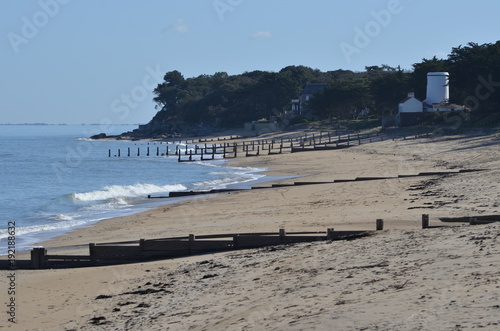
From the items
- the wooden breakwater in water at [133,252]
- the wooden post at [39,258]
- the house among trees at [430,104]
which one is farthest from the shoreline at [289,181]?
the house among trees at [430,104]

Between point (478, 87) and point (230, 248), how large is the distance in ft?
211

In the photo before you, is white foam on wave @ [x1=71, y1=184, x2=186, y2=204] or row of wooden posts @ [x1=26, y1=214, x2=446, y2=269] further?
white foam on wave @ [x1=71, y1=184, x2=186, y2=204]

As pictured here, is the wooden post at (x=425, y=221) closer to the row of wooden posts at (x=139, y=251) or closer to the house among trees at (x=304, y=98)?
the row of wooden posts at (x=139, y=251)

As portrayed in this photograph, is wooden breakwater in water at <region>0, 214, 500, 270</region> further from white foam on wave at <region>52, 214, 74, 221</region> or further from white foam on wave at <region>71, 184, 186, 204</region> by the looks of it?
white foam on wave at <region>71, 184, 186, 204</region>

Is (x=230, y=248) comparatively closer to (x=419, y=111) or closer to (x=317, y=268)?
(x=317, y=268)

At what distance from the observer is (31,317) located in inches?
491

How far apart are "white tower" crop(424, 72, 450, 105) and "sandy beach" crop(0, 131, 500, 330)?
→ 57.8 m

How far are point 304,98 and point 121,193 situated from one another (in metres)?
90.1

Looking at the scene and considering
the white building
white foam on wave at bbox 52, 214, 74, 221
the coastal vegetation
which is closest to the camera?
white foam on wave at bbox 52, 214, 74, 221

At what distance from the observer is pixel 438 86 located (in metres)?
81.2

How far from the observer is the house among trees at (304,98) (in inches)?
4966

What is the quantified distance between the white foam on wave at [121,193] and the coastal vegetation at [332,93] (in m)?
35.2

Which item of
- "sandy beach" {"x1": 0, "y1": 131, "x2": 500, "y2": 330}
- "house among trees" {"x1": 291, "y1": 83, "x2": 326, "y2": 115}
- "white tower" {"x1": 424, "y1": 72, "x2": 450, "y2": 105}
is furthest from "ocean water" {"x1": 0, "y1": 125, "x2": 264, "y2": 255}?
"house among trees" {"x1": 291, "y1": 83, "x2": 326, "y2": 115}

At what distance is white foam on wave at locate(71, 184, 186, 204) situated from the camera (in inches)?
1523
